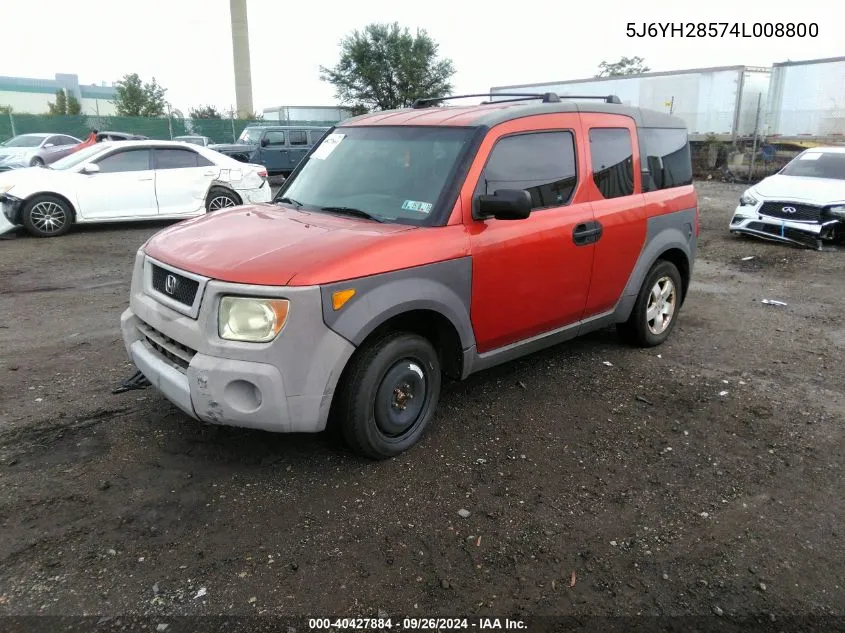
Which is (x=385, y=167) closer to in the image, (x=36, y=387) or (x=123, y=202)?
(x=36, y=387)

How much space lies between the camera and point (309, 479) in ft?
11.1

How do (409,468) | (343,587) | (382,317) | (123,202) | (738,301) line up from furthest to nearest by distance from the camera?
(123,202), (738,301), (409,468), (382,317), (343,587)

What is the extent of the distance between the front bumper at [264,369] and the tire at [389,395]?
148 mm

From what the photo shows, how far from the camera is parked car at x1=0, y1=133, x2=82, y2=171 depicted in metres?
16.6

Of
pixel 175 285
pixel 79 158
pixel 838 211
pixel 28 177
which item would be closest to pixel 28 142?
pixel 79 158

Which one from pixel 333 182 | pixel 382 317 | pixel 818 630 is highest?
pixel 333 182

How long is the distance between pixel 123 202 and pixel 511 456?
920cm

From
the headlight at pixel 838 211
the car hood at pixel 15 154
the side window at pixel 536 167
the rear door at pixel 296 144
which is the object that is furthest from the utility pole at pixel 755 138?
the car hood at pixel 15 154

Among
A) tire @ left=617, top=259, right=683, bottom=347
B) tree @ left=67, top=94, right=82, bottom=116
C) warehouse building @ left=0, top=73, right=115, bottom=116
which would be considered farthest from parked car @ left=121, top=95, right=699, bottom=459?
warehouse building @ left=0, top=73, right=115, bottom=116

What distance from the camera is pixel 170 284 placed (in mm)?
3389

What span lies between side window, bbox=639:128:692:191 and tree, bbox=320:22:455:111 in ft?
122

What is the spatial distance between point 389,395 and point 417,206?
3.68 feet

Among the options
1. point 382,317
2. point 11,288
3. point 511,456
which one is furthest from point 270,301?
point 11,288

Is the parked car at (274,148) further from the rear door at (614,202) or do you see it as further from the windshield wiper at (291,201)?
the rear door at (614,202)
